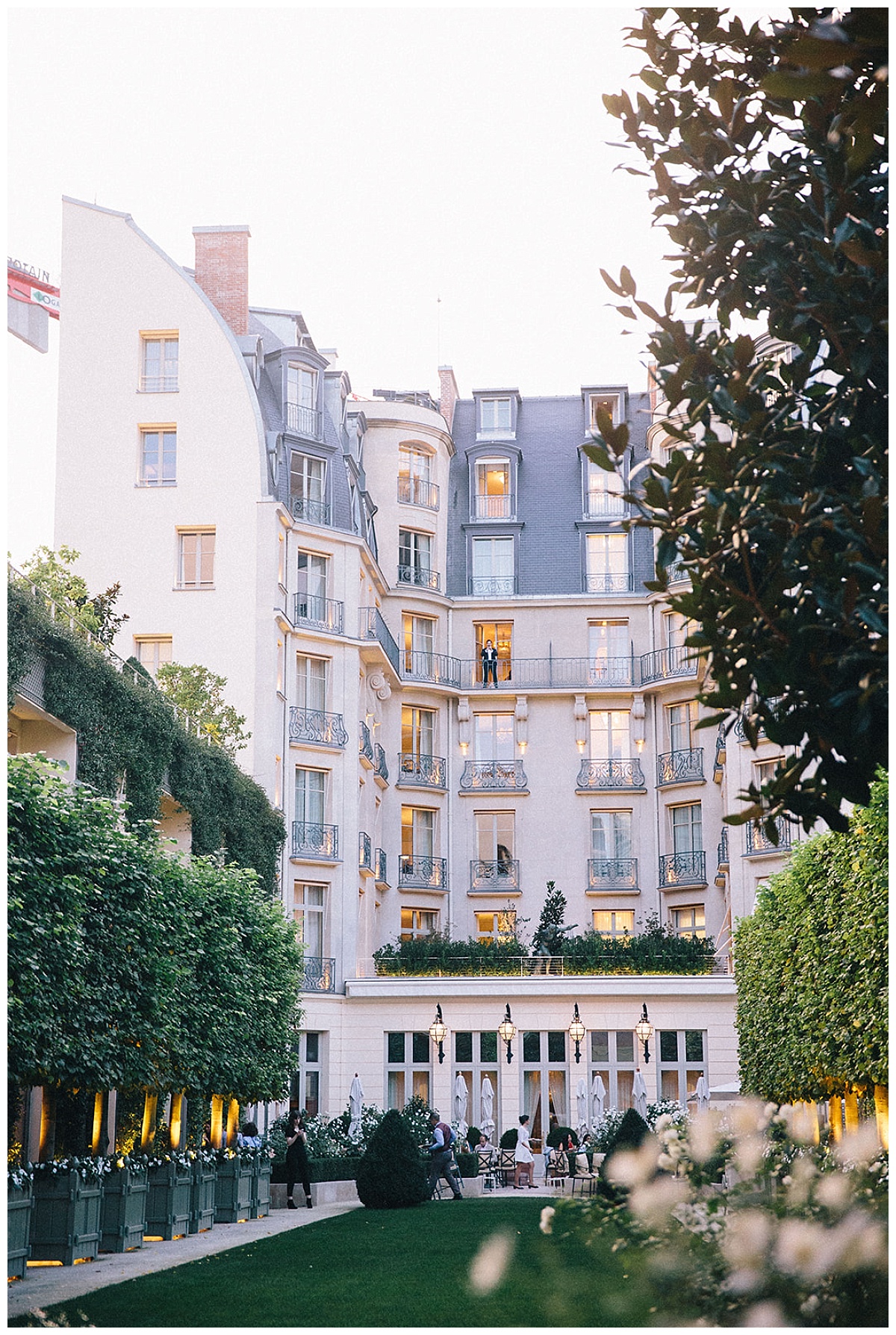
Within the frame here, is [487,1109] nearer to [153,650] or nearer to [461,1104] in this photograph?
[461,1104]

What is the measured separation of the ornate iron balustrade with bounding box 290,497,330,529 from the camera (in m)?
37.0

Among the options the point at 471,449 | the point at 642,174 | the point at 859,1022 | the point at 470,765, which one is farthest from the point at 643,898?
the point at 642,174

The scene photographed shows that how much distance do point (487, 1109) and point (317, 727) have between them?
9.80 metres

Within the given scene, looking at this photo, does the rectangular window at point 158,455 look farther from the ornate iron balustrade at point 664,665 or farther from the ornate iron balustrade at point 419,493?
the ornate iron balustrade at point 664,665

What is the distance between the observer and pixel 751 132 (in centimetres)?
685

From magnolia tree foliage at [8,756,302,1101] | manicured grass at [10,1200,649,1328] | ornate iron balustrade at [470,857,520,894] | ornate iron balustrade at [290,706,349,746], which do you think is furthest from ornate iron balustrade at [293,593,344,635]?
manicured grass at [10,1200,649,1328]

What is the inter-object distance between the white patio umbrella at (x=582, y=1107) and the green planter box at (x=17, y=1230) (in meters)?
21.0

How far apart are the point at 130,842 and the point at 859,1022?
7.95 metres

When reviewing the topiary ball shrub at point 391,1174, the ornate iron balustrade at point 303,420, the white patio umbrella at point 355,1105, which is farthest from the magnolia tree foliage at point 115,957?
the ornate iron balustrade at point 303,420

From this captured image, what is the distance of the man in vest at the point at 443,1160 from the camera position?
26828 mm

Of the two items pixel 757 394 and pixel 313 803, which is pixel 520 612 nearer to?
pixel 313 803

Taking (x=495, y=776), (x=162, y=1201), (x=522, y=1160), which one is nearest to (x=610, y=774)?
(x=495, y=776)

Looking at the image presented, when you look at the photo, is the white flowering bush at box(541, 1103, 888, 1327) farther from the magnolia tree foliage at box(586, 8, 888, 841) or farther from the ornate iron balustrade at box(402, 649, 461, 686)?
the ornate iron balustrade at box(402, 649, 461, 686)

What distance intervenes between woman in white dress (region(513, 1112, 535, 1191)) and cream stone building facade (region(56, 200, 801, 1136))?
146 inches
